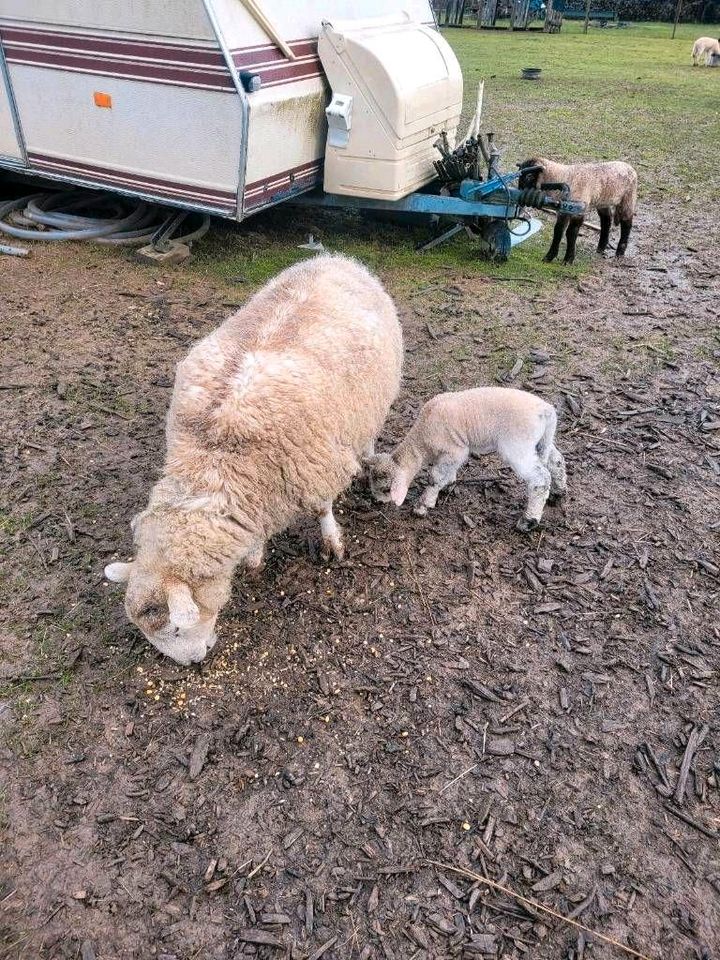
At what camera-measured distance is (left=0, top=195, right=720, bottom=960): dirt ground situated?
9.23 feet

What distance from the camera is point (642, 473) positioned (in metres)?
5.13

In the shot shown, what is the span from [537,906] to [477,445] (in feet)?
8.64

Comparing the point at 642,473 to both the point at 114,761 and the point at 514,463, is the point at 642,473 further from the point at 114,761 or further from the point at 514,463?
the point at 114,761

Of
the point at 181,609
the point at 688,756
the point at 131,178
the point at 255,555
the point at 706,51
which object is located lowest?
the point at 688,756

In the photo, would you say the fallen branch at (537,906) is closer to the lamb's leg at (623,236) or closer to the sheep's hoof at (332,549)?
the sheep's hoof at (332,549)

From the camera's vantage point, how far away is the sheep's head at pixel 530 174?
25.6 feet

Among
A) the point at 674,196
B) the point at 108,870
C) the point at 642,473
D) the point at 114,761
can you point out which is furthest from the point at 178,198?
the point at 674,196

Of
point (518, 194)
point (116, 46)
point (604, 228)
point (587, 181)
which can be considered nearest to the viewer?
point (116, 46)

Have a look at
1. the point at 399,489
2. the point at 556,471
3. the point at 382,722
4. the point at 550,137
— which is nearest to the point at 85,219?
the point at 399,489

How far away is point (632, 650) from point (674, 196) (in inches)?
365

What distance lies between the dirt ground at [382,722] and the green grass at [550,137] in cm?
321

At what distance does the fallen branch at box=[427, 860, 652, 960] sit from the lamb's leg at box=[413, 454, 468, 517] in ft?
7.64

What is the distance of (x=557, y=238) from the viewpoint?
327 inches

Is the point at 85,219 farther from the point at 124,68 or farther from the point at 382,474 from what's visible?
the point at 382,474
